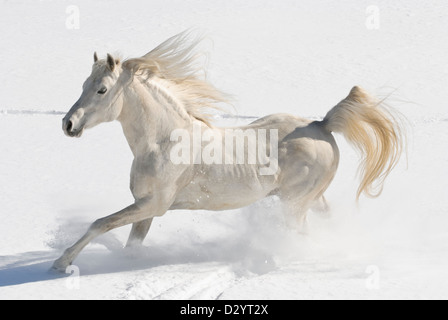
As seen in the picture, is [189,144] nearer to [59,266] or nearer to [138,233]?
[138,233]

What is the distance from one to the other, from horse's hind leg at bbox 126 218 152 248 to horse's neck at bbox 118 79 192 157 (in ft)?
1.81

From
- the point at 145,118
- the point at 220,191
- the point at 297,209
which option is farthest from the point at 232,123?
the point at 145,118

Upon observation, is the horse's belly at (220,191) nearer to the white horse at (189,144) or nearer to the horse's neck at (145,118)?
the white horse at (189,144)

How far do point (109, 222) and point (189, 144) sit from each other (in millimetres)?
788

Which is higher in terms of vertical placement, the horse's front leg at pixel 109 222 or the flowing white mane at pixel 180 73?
the flowing white mane at pixel 180 73

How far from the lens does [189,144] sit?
5.71 meters

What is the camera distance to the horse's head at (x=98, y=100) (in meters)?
5.30

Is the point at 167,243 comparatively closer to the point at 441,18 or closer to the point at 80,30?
the point at 80,30

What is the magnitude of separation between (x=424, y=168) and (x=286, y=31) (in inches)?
229

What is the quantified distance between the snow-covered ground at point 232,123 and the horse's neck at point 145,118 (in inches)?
33.6

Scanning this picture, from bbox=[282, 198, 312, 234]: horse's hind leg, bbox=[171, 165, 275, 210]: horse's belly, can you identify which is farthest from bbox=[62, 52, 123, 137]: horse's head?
bbox=[282, 198, 312, 234]: horse's hind leg

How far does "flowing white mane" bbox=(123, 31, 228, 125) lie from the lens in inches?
225

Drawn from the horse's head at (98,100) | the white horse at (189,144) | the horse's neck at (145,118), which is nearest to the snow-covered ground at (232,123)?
the white horse at (189,144)

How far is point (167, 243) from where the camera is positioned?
627 cm
